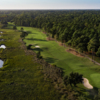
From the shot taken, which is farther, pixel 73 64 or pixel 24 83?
pixel 73 64

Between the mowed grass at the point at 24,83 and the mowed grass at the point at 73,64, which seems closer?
the mowed grass at the point at 24,83

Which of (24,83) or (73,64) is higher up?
(73,64)

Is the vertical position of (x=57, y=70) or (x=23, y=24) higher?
(x=23, y=24)

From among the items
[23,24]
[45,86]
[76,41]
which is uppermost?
[23,24]

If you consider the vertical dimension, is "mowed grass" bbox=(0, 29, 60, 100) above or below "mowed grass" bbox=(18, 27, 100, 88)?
below

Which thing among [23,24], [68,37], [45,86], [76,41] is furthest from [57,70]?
[23,24]

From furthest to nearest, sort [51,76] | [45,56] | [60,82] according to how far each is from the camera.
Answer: [45,56] < [51,76] < [60,82]

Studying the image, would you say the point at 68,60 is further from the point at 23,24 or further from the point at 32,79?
the point at 23,24

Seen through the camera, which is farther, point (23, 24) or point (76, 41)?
point (23, 24)

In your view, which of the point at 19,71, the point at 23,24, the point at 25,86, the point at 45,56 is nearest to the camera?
the point at 25,86

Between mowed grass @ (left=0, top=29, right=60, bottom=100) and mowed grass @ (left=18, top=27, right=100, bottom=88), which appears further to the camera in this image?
mowed grass @ (left=18, top=27, right=100, bottom=88)

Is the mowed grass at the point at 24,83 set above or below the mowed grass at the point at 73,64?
below
